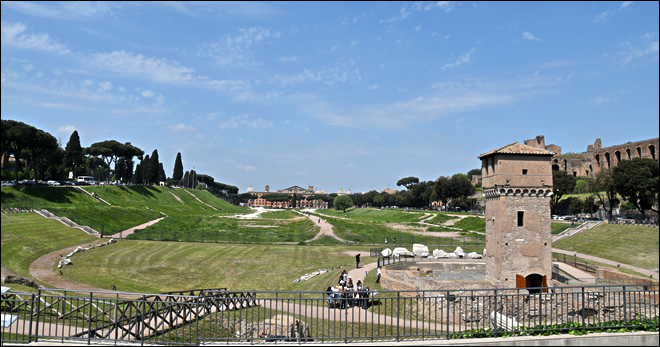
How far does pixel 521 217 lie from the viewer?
25.0m

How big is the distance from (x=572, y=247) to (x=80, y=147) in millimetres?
88133

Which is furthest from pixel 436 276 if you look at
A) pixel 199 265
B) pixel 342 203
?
pixel 342 203

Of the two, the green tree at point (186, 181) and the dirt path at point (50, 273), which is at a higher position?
the green tree at point (186, 181)

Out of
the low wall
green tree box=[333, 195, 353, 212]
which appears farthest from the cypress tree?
the low wall

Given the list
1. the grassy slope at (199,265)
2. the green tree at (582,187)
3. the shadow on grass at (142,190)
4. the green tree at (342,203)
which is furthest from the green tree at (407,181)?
the grassy slope at (199,265)

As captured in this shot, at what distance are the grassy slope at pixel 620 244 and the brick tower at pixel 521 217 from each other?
18907mm

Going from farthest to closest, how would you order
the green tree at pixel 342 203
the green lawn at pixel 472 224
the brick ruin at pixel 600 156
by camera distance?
the green tree at pixel 342 203, the brick ruin at pixel 600 156, the green lawn at pixel 472 224

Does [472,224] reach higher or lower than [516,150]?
lower

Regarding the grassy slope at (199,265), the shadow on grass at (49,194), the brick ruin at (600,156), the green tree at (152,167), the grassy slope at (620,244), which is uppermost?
the brick ruin at (600,156)

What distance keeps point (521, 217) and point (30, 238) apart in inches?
1568

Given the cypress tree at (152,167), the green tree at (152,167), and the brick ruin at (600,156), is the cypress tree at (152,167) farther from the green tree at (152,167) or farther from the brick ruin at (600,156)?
the brick ruin at (600,156)

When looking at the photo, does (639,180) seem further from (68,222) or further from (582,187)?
(68,222)

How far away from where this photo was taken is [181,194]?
10338 centimetres

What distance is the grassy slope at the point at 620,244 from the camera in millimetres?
37469
